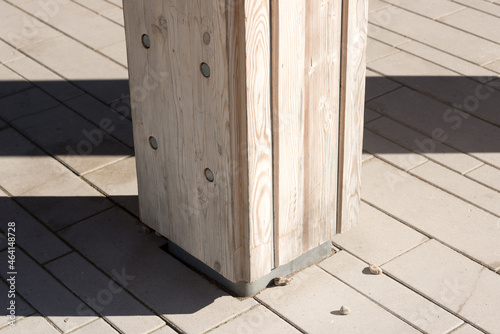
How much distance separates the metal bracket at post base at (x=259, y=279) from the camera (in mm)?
4102

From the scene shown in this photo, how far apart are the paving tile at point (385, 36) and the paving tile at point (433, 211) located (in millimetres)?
1718

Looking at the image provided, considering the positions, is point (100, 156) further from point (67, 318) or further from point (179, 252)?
point (67, 318)

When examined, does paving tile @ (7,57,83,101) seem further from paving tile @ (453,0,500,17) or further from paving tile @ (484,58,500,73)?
Answer: paving tile @ (453,0,500,17)

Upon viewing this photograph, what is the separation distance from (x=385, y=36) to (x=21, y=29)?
2930mm

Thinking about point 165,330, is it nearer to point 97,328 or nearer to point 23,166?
point 97,328

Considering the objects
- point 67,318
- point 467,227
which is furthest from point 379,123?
point 67,318

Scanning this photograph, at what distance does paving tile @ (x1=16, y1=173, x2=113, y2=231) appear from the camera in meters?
4.69

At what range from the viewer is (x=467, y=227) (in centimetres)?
455

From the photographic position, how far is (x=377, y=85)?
5.91 m

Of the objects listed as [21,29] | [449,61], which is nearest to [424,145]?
[449,61]

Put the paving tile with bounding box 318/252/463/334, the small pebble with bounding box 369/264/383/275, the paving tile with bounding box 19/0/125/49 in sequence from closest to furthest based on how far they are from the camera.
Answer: the paving tile with bounding box 318/252/463/334 → the small pebble with bounding box 369/264/383/275 → the paving tile with bounding box 19/0/125/49

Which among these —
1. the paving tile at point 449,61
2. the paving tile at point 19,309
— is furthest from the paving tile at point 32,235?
the paving tile at point 449,61

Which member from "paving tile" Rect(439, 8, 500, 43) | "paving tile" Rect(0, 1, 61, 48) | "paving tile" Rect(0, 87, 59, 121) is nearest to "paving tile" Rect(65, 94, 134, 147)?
"paving tile" Rect(0, 87, 59, 121)

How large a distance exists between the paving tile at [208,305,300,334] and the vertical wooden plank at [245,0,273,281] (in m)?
0.19
